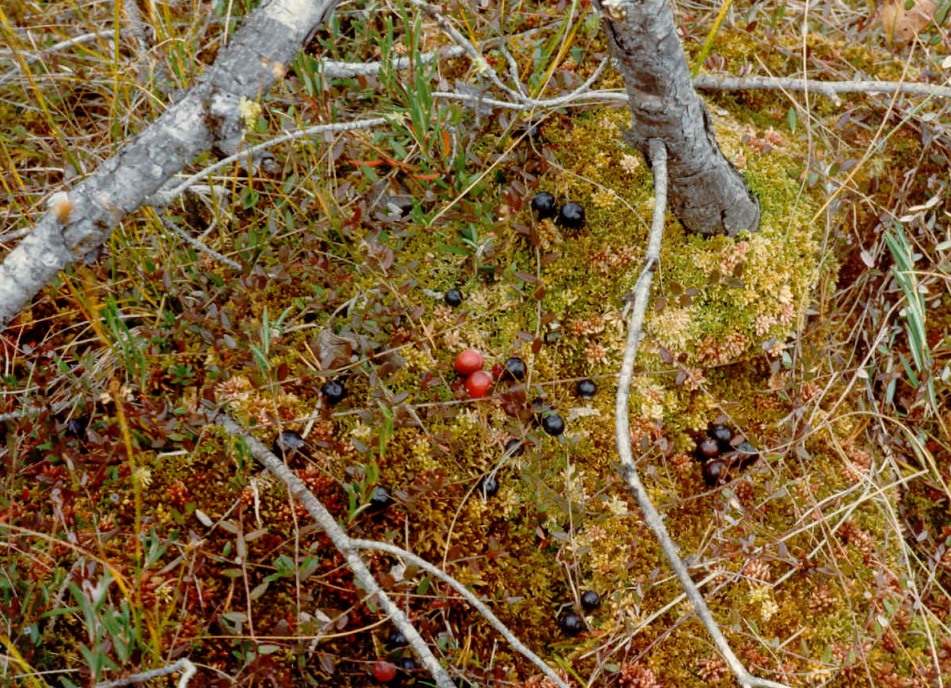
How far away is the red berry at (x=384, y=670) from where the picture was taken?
119 inches

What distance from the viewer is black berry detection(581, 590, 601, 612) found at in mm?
3205

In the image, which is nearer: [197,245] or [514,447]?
[514,447]

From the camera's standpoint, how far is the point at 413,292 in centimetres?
375

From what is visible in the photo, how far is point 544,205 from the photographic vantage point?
378 centimetres

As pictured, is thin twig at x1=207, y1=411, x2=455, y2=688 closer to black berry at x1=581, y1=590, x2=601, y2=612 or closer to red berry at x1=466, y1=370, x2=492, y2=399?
black berry at x1=581, y1=590, x2=601, y2=612

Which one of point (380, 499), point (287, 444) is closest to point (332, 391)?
point (287, 444)

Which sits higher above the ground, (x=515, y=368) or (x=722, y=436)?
(x=515, y=368)

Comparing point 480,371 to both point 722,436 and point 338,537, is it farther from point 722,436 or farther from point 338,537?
point 722,436

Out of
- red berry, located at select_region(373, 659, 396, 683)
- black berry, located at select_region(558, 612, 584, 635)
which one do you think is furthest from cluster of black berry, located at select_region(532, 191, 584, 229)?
red berry, located at select_region(373, 659, 396, 683)

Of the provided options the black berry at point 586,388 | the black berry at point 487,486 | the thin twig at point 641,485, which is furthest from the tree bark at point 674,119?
the black berry at point 487,486

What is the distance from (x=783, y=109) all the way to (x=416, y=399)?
2.68m

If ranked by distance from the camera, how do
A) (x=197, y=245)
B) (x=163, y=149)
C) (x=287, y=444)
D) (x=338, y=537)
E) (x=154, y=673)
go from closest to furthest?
(x=154, y=673) < (x=163, y=149) < (x=338, y=537) < (x=287, y=444) < (x=197, y=245)

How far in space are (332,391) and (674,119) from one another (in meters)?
1.88

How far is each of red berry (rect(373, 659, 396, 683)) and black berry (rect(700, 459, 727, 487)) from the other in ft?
5.38
